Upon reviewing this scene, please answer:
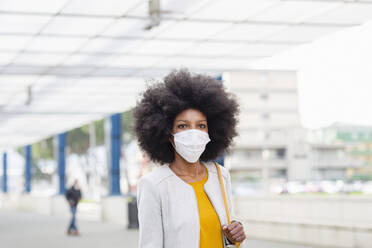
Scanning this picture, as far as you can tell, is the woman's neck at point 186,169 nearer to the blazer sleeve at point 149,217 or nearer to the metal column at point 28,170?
the blazer sleeve at point 149,217

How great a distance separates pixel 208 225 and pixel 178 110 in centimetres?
59

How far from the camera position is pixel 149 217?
2.83 m

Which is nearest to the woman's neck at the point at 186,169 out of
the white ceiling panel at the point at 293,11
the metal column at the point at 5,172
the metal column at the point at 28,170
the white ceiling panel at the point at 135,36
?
the white ceiling panel at the point at 135,36

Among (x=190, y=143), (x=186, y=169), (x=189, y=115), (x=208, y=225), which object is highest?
(x=189, y=115)

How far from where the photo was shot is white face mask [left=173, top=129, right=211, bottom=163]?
2.92m

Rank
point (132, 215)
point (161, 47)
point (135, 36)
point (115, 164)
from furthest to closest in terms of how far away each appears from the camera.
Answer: point (115, 164) < point (132, 215) < point (161, 47) < point (135, 36)

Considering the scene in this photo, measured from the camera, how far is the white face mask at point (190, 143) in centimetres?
292

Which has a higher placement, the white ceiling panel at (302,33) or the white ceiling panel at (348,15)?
the white ceiling panel at (348,15)

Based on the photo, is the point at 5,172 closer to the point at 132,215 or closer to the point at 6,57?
the point at 132,215

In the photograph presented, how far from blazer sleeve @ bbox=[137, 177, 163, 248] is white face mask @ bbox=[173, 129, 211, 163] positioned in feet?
0.72

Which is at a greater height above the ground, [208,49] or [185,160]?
[208,49]

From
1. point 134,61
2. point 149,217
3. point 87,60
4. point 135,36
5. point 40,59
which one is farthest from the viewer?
point 134,61

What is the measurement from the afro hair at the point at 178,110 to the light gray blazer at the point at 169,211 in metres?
0.25

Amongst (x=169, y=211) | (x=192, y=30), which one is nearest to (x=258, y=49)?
(x=192, y=30)
